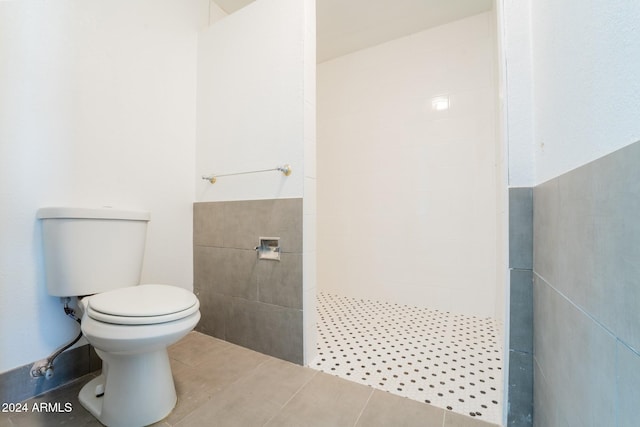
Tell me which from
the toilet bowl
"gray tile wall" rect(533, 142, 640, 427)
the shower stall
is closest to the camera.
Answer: "gray tile wall" rect(533, 142, 640, 427)

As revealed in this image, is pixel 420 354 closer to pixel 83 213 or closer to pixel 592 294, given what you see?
pixel 592 294

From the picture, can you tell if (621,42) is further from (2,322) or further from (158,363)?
(2,322)

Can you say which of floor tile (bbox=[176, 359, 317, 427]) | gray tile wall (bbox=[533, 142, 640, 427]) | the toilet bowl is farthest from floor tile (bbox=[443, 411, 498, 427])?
the toilet bowl

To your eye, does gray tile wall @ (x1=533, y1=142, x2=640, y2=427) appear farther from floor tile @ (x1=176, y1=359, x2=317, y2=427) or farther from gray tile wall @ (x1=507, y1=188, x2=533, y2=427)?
floor tile @ (x1=176, y1=359, x2=317, y2=427)

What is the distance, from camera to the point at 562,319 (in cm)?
62

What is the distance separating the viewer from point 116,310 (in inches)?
33.2

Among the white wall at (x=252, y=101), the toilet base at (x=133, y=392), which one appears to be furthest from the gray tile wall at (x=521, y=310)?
the toilet base at (x=133, y=392)

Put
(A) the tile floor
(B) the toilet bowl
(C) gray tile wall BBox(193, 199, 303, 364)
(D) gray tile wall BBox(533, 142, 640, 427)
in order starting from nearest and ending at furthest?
(D) gray tile wall BBox(533, 142, 640, 427) → (B) the toilet bowl → (A) the tile floor → (C) gray tile wall BBox(193, 199, 303, 364)

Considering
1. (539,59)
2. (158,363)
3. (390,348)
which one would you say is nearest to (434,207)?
(390,348)

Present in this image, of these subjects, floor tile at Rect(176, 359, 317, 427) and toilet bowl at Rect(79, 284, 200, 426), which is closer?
toilet bowl at Rect(79, 284, 200, 426)

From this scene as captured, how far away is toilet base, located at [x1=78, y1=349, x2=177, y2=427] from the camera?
90 cm

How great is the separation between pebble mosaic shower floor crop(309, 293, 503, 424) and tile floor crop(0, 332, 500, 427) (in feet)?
0.24

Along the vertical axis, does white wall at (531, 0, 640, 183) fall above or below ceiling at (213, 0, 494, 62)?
below

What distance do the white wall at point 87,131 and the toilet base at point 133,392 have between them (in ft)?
1.52
